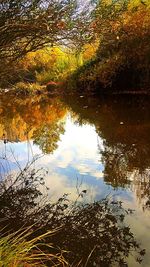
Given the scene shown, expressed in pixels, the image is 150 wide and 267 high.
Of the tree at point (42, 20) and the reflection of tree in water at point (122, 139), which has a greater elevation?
the tree at point (42, 20)

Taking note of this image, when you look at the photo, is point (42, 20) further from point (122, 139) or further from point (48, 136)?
point (48, 136)

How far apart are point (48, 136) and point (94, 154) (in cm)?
393

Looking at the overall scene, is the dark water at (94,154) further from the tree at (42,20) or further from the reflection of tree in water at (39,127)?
the tree at (42,20)

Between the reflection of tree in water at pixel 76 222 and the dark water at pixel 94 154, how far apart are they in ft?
0.61

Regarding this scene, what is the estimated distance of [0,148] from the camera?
43.0ft

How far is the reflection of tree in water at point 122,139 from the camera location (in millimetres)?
8875

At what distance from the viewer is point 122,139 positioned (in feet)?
39.8

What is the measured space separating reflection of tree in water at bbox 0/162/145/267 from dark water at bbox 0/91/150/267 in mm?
187

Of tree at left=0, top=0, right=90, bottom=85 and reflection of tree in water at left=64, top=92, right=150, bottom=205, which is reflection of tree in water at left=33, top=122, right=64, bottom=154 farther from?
tree at left=0, top=0, right=90, bottom=85

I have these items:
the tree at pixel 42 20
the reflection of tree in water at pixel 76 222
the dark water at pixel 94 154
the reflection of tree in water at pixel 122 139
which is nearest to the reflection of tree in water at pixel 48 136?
the dark water at pixel 94 154

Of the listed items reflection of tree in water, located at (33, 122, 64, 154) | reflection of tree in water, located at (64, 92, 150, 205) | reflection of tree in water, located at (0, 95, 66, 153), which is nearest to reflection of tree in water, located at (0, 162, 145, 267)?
reflection of tree in water, located at (64, 92, 150, 205)

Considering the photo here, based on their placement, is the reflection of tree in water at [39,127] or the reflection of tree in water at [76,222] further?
the reflection of tree in water at [39,127]

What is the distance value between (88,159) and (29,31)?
3448 millimetres

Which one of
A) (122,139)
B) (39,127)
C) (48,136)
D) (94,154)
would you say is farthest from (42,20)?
(39,127)
